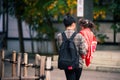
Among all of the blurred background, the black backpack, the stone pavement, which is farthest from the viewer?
the blurred background

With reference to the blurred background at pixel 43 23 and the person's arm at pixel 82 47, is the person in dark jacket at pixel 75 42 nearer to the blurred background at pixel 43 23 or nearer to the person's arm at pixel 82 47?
the person's arm at pixel 82 47

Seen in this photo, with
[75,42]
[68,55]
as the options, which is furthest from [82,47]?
[68,55]

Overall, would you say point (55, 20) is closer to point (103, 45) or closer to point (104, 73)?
point (103, 45)

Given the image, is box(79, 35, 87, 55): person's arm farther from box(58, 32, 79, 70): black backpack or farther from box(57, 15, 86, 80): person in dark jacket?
box(58, 32, 79, 70): black backpack

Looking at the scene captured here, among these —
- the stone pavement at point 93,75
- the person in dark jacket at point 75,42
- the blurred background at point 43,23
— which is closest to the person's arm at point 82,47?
the person in dark jacket at point 75,42

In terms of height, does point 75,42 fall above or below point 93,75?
above

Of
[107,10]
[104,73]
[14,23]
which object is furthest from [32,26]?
[104,73]

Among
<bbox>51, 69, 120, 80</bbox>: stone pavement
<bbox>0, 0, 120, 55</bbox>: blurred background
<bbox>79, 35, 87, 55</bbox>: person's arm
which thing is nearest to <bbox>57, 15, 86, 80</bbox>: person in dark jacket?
<bbox>79, 35, 87, 55</bbox>: person's arm

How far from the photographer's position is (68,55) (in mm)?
8844

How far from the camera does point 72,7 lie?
16469 millimetres

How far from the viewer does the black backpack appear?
8781mm

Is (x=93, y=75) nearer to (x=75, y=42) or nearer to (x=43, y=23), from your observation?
(x=75, y=42)

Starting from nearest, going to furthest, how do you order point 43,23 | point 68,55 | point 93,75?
point 68,55 < point 93,75 < point 43,23

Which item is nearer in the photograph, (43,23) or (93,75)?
(93,75)
